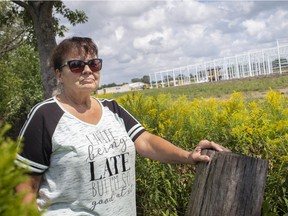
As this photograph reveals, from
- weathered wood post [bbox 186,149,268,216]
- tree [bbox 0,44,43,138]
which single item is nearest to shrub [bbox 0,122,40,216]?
weathered wood post [bbox 186,149,268,216]

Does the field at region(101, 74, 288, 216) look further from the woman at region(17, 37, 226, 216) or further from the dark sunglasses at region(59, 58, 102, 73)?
the dark sunglasses at region(59, 58, 102, 73)

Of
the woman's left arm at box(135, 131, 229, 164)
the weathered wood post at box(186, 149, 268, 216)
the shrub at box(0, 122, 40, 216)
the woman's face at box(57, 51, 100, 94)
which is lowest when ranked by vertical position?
the weathered wood post at box(186, 149, 268, 216)

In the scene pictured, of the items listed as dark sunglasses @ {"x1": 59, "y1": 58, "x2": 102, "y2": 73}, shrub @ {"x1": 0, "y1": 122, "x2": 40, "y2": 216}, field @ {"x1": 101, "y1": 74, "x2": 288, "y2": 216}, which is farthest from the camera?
field @ {"x1": 101, "y1": 74, "x2": 288, "y2": 216}

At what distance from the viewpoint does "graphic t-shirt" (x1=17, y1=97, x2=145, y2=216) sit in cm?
193

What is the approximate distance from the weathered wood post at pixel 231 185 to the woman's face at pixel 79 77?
2.21 feet

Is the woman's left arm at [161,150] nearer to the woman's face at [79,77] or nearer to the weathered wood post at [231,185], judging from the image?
the weathered wood post at [231,185]

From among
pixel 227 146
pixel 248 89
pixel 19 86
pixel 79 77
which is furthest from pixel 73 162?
pixel 248 89

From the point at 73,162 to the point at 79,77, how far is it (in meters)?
0.42

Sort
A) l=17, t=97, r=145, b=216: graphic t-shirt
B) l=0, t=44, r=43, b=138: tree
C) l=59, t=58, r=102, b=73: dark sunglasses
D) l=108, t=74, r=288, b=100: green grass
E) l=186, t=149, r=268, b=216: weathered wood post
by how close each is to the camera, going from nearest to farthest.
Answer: l=186, t=149, r=268, b=216: weathered wood post < l=17, t=97, r=145, b=216: graphic t-shirt < l=59, t=58, r=102, b=73: dark sunglasses < l=0, t=44, r=43, b=138: tree < l=108, t=74, r=288, b=100: green grass

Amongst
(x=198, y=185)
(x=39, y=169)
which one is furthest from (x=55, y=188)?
(x=198, y=185)

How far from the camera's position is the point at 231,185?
69.6 inches

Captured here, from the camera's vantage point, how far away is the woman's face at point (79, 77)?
2086 millimetres

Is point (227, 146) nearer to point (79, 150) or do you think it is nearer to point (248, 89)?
point (79, 150)

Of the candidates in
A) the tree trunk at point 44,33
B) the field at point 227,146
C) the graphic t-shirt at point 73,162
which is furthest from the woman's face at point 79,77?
the tree trunk at point 44,33
